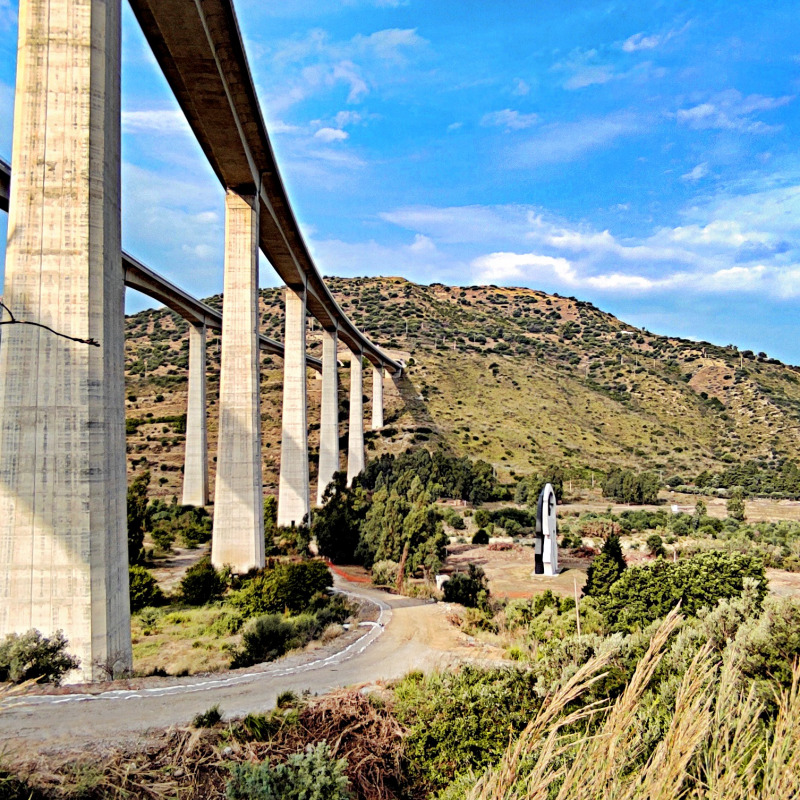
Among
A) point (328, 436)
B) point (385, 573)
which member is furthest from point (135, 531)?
point (328, 436)

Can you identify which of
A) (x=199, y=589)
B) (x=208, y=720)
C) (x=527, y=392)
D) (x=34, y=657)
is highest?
(x=527, y=392)

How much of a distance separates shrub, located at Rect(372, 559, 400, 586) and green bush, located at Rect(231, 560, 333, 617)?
187 inches

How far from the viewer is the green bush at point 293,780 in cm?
573

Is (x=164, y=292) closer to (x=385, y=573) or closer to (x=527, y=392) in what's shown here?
(x=385, y=573)

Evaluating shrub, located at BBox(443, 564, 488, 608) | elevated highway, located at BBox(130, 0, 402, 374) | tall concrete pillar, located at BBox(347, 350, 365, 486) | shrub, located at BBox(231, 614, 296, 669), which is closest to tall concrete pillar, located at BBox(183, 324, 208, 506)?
tall concrete pillar, located at BBox(347, 350, 365, 486)

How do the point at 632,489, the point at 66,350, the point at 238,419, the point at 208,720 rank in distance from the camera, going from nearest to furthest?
1. the point at 208,720
2. the point at 66,350
3. the point at 238,419
4. the point at 632,489

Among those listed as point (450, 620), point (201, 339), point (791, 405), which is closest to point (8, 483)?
point (450, 620)

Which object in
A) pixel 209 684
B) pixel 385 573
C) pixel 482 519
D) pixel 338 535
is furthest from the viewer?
pixel 482 519

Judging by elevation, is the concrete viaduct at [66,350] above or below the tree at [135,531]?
above

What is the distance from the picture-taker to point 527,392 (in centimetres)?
9012

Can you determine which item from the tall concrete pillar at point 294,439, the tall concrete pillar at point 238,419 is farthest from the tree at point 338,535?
the tall concrete pillar at point 238,419

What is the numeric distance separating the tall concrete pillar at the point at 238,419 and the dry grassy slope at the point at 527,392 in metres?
32.5

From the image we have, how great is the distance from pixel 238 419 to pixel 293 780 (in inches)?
806

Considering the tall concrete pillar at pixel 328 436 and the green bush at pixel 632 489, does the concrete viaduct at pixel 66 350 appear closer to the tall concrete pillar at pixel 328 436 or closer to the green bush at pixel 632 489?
the tall concrete pillar at pixel 328 436
